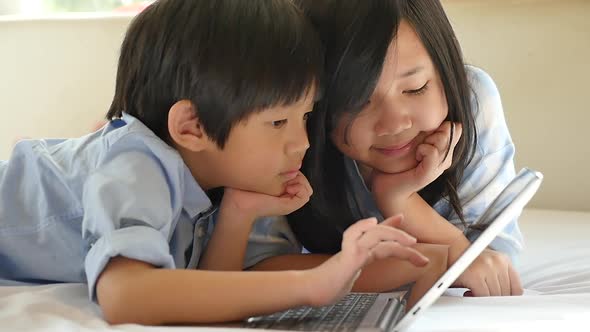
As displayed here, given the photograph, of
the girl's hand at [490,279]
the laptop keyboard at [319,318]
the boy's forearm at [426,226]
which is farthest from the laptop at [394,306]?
the boy's forearm at [426,226]

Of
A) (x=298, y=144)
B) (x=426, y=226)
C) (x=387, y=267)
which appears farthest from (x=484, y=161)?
(x=298, y=144)

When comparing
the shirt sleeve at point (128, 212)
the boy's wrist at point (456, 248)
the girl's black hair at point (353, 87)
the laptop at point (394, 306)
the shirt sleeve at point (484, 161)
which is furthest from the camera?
the shirt sleeve at point (484, 161)

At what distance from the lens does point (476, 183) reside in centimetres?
131

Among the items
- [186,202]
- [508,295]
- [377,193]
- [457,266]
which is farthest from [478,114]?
[457,266]

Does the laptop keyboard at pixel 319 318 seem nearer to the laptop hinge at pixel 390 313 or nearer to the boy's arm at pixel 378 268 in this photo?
the laptop hinge at pixel 390 313

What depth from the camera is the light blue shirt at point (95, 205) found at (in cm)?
94

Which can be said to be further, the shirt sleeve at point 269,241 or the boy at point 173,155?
the shirt sleeve at point 269,241

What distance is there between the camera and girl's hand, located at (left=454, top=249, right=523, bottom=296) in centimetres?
109

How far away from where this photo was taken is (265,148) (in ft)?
3.46

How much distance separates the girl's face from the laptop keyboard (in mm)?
258

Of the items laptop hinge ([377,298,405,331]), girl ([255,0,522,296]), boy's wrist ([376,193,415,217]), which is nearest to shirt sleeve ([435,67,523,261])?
girl ([255,0,522,296])

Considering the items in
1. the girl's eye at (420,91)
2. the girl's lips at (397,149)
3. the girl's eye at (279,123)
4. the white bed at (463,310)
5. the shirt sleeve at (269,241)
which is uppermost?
the girl's eye at (420,91)

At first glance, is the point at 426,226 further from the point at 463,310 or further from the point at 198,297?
the point at 198,297

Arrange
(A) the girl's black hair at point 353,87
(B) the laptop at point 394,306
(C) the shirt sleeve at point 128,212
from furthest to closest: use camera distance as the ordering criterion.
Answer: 1. (A) the girl's black hair at point 353,87
2. (C) the shirt sleeve at point 128,212
3. (B) the laptop at point 394,306
